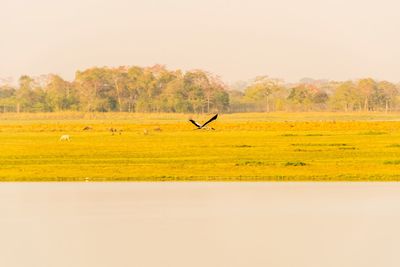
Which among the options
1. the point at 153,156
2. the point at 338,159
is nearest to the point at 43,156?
the point at 153,156

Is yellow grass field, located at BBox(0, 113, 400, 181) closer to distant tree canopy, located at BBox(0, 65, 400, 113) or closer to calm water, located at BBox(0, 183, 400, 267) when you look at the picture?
calm water, located at BBox(0, 183, 400, 267)

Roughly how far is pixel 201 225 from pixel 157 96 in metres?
127

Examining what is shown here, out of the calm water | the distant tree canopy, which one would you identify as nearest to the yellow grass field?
the calm water

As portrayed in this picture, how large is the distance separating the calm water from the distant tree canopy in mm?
114603

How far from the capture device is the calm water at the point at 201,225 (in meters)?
13.5

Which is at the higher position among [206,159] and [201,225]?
[201,225]

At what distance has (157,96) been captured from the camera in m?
144

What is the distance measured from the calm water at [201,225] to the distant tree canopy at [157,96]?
376 ft

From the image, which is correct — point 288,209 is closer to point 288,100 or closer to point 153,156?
point 153,156

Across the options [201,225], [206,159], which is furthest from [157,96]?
[201,225]

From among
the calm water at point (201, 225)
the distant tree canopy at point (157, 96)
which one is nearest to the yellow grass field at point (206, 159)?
the calm water at point (201, 225)

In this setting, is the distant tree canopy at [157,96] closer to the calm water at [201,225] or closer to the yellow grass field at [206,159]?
the yellow grass field at [206,159]

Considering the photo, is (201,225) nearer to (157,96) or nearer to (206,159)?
(206,159)

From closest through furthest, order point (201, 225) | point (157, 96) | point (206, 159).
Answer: point (201, 225)
point (206, 159)
point (157, 96)
